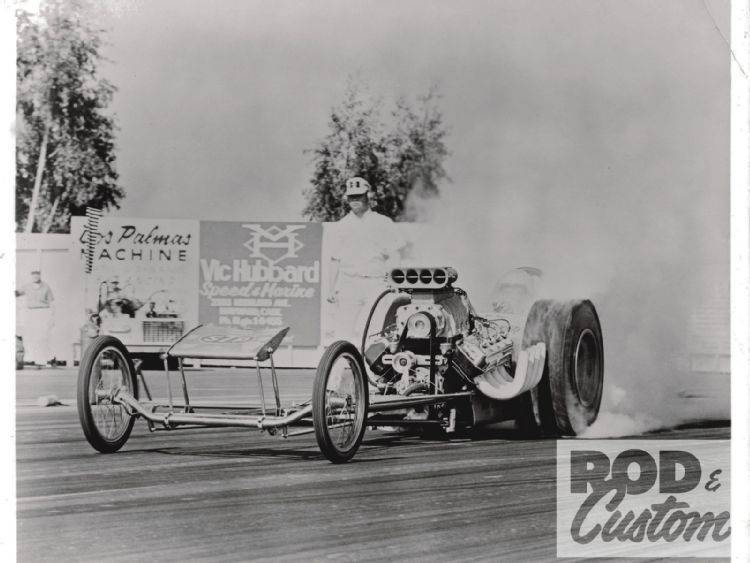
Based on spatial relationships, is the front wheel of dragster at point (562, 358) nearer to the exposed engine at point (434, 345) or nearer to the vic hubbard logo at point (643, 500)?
the exposed engine at point (434, 345)

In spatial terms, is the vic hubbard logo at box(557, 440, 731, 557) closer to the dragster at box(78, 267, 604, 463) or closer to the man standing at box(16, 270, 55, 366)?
the dragster at box(78, 267, 604, 463)

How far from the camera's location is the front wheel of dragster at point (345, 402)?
5922 mm

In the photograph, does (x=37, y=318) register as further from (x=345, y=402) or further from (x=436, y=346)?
(x=436, y=346)

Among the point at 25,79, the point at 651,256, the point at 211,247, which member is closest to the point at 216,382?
the point at 211,247

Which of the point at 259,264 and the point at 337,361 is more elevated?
the point at 259,264

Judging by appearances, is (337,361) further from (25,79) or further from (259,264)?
(25,79)

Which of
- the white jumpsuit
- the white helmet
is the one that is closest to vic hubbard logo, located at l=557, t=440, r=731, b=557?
the white jumpsuit

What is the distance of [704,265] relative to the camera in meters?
6.52

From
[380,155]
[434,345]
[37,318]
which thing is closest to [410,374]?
[434,345]

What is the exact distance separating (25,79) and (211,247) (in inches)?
48.2

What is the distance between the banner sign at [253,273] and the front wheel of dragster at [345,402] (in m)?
0.43

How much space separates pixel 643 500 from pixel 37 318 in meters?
3.00

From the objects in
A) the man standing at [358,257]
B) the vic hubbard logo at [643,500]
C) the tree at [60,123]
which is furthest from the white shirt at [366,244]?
the vic hubbard logo at [643,500]

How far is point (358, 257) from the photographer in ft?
21.2
